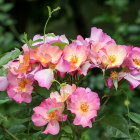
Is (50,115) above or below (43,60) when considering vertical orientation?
below

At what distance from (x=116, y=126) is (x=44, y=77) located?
0.22 meters

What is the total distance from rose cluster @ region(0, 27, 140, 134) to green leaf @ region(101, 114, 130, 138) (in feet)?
0.31

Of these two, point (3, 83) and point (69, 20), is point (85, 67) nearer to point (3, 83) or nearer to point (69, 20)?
point (3, 83)

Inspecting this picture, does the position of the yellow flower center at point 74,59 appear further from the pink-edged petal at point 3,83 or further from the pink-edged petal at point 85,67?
the pink-edged petal at point 3,83

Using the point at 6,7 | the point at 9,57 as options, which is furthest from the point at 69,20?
the point at 9,57

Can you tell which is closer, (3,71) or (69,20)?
(3,71)

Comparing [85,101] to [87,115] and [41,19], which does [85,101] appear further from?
[41,19]

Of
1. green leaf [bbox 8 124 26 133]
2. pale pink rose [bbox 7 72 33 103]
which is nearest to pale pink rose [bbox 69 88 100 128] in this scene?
pale pink rose [bbox 7 72 33 103]

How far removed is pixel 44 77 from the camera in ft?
2.32

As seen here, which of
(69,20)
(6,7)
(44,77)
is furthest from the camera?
(69,20)

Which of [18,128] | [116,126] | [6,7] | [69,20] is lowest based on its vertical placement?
[69,20]

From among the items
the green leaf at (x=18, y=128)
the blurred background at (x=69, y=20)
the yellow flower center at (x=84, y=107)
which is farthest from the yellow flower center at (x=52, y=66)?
the blurred background at (x=69, y=20)

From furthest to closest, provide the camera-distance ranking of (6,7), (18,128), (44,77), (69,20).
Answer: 1. (69,20)
2. (6,7)
3. (18,128)
4. (44,77)

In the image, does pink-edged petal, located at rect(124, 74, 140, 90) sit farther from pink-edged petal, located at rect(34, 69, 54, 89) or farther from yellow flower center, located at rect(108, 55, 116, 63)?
pink-edged petal, located at rect(34, 69, 54, 89)
